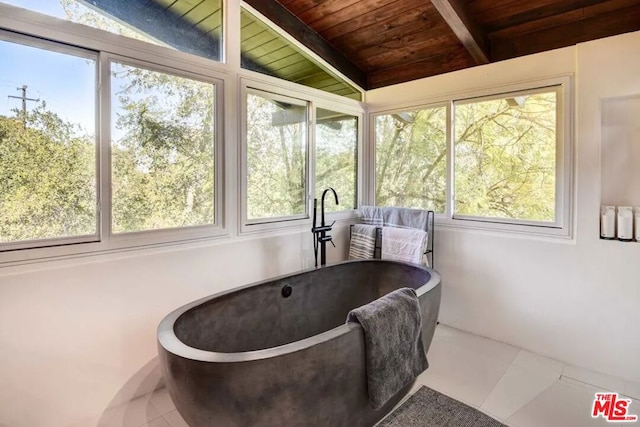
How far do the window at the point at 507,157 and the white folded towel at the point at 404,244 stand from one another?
0.48 metres

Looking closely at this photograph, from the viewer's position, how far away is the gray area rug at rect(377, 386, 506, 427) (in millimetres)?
2002

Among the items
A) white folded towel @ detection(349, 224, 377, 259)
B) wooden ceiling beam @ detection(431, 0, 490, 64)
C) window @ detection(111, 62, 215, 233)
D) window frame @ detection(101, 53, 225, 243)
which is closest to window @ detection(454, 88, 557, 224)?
wooden ceiling beam @ detection(431, 0, 490, 64)

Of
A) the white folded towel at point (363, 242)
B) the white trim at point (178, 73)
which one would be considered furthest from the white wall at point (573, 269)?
the white trim at point (178, 73)

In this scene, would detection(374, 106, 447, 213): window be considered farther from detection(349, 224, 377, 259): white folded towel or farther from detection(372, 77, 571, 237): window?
detection(349, 224, 377, 259): white folded towel

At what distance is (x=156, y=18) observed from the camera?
2.35 m

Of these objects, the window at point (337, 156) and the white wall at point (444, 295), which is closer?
the white wall at point (444, 295)

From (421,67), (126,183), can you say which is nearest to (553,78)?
(421,67)

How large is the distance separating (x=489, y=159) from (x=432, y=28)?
50.0 inches

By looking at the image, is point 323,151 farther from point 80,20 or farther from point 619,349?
point 619,349

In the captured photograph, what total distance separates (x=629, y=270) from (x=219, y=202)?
2977 mm

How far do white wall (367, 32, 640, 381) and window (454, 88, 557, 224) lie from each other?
171 millimetres

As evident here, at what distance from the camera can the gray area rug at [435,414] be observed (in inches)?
78.8

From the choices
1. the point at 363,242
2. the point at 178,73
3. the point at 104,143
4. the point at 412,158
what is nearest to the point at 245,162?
the point at 178,73

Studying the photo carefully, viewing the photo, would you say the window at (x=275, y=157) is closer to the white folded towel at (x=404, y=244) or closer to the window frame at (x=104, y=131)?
the window frame at (x=104, y=131)
